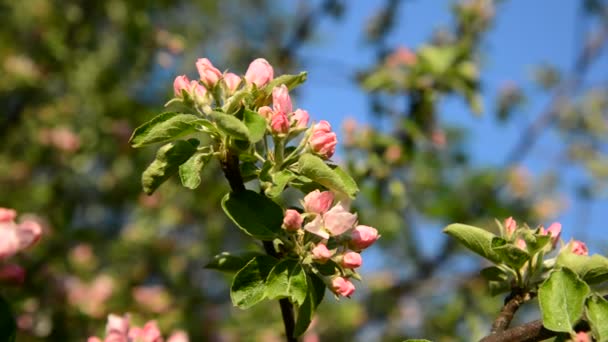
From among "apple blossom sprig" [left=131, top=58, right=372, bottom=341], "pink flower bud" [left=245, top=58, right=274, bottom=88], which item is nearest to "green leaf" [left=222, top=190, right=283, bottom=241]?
"apple blossom sprig" [left=131, top=58, right=372, bottom=341]

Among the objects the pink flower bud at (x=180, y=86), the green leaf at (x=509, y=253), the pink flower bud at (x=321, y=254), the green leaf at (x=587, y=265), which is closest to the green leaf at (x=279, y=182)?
the pink flower bud at (x=321, y=254)

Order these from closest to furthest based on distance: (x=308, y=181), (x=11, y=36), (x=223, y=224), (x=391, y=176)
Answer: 1. (x=308, y=181)
2. (x=391, y=176)
3. (x=223, y=224)
4. (x=11, y=36)

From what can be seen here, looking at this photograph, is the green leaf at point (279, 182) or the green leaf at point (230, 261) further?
the green leaf at point (230, 261)

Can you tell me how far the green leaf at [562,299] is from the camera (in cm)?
107

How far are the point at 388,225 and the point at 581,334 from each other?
121 inches

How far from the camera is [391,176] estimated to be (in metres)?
2.83

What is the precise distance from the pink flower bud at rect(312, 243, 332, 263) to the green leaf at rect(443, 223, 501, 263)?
0.23m

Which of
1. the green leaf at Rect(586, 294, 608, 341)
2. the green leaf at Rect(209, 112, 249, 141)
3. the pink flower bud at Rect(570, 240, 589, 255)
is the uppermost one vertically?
the green leaf at Rect(209, 112, 249, 141)

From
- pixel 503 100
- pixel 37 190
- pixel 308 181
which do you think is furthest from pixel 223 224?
pixel 308 181

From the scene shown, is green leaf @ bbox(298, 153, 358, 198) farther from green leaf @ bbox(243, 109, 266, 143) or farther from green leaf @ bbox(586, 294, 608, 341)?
green leaf @ bbox(586, 294, 608, 341)

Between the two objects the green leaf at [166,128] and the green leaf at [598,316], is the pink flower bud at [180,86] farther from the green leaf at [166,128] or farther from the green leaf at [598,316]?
the green leaf at [598,316]

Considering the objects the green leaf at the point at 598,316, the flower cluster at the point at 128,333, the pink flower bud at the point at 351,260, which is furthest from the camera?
the flower cluster at the point at 128,333

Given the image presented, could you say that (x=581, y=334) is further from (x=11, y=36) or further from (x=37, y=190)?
(x=11, y=36)

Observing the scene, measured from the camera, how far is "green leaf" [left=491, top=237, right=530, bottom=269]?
1169 millimetres
